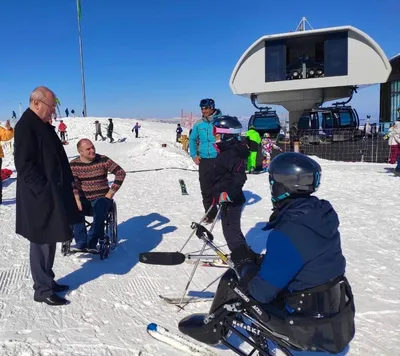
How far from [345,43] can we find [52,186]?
80.5 ft

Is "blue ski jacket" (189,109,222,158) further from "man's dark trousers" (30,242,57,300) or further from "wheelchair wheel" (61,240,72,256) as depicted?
"man's dark trousers" (30,242,57,300)

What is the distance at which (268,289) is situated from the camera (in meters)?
2.04

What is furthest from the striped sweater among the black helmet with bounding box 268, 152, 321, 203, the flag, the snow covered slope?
the flag

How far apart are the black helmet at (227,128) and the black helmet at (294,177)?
77.6 inches

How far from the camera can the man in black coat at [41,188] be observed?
3.05m

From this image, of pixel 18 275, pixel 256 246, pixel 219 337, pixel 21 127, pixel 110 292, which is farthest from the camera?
pixel 256 246

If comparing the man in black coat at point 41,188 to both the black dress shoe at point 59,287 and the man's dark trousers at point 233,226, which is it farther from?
the man's dark trousers at point 233,226

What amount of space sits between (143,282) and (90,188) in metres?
1.39

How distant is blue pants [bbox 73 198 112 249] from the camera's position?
447 centimetres

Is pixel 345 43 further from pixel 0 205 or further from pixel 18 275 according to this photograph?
pixel 18 275

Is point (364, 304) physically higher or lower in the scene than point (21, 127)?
lower

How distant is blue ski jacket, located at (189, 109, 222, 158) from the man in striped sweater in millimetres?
1427

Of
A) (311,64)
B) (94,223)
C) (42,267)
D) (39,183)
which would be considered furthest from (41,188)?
(311,64)

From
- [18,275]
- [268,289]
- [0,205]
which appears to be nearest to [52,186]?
[18,275]
